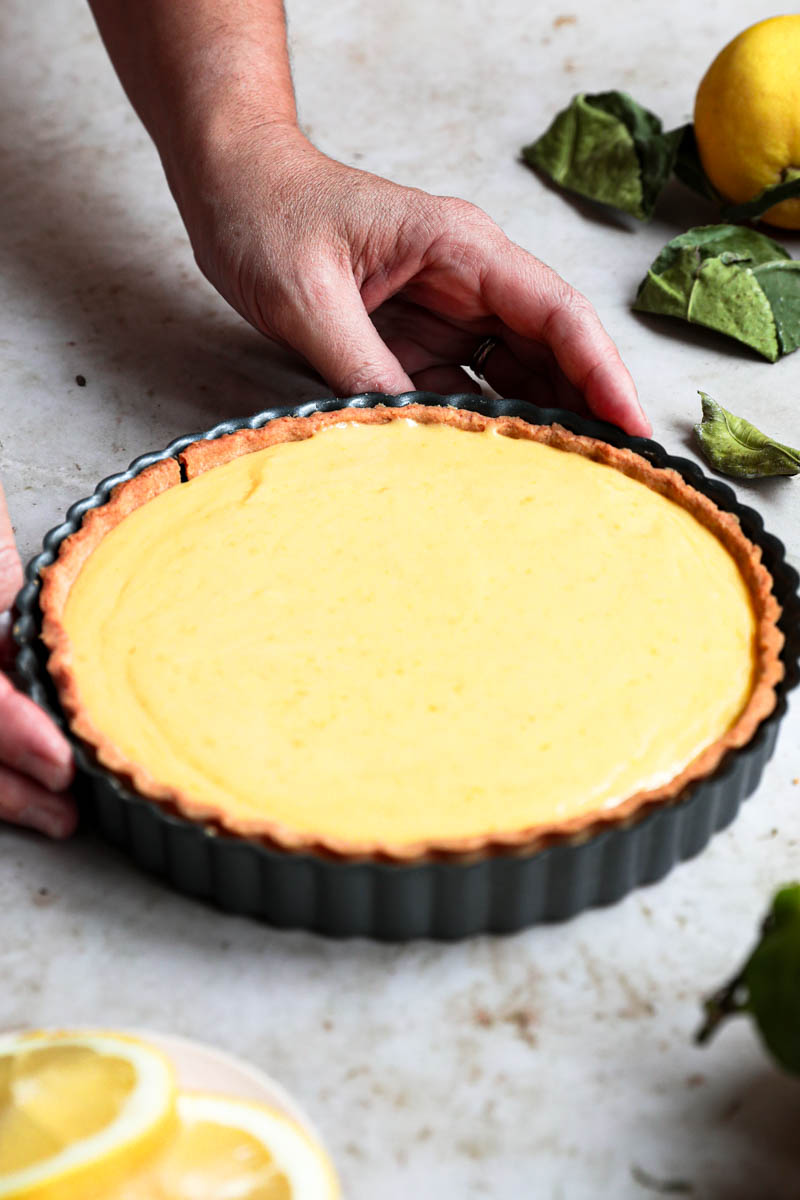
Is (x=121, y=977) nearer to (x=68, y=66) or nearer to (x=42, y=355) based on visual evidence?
(x=42, y=355)

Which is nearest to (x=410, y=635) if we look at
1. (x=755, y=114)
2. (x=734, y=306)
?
(x=734, y=306)

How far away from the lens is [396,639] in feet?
7.07

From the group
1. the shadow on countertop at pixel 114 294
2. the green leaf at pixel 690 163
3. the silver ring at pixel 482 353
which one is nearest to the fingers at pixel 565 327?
the silver ring at pixel 482 353

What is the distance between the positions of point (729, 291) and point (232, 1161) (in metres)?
2.45

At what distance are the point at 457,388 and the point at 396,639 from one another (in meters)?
1.10

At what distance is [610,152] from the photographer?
381 cm

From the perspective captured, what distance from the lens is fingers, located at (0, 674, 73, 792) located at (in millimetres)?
1939

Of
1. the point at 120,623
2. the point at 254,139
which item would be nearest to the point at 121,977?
the point at 120,623

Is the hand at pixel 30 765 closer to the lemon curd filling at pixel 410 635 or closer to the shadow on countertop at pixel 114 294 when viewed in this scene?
the lemon curd filling at pixel 410 635

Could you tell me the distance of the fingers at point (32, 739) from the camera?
194cm

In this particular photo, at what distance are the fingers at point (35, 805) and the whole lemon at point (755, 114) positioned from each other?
8.08 feet

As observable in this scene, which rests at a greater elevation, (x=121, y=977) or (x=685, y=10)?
(x=685, y=10)

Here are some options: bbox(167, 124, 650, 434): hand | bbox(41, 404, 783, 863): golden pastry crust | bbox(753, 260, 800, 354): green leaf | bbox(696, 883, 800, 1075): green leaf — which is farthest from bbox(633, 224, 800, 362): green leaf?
bbox(696, 883, 800, 1075): green leaf

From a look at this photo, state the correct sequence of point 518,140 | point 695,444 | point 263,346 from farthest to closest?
point 518,140 → point 263,346 → point 695,444
